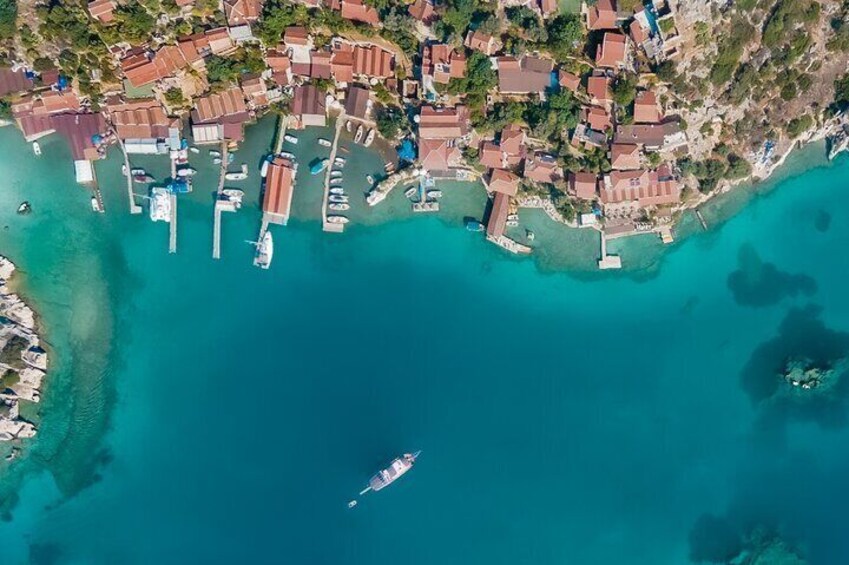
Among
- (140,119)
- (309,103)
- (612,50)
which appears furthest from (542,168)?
(140,119)

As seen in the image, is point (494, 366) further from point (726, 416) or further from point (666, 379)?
point (726, 416)

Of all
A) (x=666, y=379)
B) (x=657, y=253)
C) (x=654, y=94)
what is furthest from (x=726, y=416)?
(x=654, y=94)

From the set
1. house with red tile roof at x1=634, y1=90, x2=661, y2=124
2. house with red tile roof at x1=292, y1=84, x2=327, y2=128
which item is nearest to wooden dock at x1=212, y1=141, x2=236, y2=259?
house with red tile roof at x1=292, y1=84, x2=327, y2=128

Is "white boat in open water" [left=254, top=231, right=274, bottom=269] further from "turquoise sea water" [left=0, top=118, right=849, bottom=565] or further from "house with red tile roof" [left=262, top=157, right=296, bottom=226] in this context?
"house with red tile roof" [left=262, top=157, right=296, bottom=226]

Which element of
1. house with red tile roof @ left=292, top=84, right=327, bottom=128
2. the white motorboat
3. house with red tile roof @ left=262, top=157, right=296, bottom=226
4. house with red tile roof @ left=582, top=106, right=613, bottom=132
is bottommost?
the white motorboat

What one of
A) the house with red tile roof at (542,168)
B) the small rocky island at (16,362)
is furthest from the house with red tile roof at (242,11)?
the small rocky island at (16,362)

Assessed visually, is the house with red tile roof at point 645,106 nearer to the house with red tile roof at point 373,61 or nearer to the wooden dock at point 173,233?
the house with red tile roof at point 373,61

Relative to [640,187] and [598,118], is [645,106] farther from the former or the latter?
[640,187]
